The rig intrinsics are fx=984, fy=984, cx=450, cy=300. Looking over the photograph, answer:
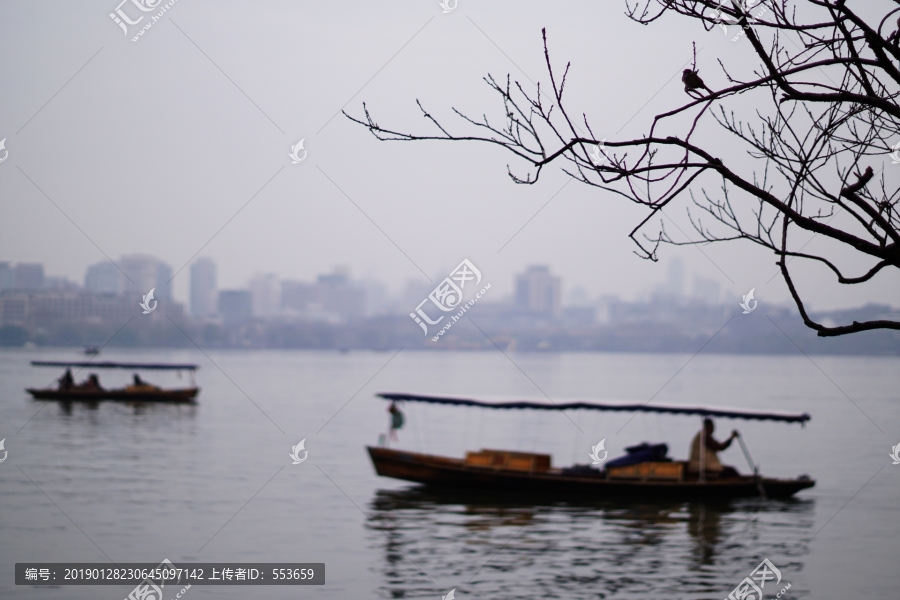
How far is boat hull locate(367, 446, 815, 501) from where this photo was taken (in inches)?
915

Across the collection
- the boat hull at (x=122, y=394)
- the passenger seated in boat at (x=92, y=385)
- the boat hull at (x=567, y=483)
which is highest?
the passenger seated in boat at (x=92, y=385)

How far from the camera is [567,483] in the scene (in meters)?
23.4

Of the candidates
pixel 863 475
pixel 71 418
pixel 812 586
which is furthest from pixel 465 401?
pixel 71 418

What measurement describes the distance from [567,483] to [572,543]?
3.65m

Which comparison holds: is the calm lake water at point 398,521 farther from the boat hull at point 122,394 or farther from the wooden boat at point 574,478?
the boat hull at point 122,394

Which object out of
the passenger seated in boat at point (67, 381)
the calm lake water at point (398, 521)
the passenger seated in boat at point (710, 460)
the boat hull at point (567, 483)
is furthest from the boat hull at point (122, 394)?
the passenger seated in boat at point (710, 460)

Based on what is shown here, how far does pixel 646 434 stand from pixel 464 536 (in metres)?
35.4

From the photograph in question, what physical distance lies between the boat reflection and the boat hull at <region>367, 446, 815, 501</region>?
0.46 metres

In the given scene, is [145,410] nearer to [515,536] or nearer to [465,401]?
[465,401]

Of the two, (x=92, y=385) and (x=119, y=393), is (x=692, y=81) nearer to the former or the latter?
(x=119, y=393)

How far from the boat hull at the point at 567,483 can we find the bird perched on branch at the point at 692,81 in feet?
62.0

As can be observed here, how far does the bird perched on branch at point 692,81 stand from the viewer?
200 inches

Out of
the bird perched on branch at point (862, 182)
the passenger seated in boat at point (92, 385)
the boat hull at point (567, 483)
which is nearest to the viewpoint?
the bird perched on branch at point (862, 182)

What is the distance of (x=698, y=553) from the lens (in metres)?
19.3
